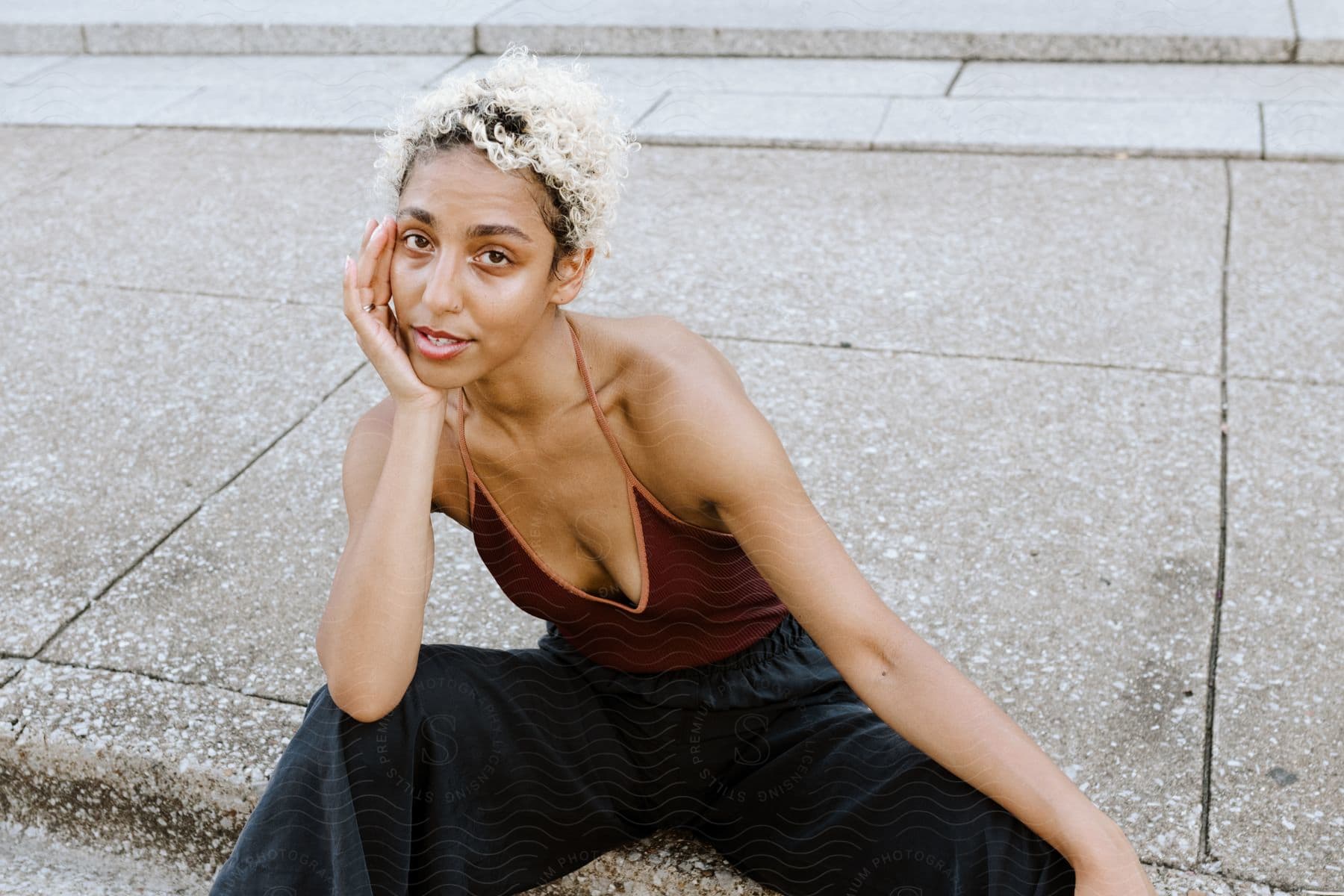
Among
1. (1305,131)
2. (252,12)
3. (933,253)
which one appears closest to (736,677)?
(933,253)

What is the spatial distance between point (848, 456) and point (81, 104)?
479cm

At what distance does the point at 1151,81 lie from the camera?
600 cm

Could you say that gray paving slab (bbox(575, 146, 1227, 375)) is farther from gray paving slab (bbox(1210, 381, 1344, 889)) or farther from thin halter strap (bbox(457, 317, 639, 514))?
thin halter strap (bbox(457, 317, 639, 514))

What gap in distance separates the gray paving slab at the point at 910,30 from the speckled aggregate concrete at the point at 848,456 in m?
1.34

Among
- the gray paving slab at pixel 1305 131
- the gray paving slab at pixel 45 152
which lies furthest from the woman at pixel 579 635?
the gray paving slab at pixel 45 152

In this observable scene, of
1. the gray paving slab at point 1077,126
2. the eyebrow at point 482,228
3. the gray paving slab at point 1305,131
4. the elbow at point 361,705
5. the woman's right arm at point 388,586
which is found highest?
the eyebrow at point 482,228

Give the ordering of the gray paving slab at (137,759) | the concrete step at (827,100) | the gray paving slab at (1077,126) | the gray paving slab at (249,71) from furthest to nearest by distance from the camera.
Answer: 1. the gray paving slab at (249,71)
2. the concrete step at (827,100)
3. the gray paving slab at (1077,126)
4. the gray paving slab at (137,759)

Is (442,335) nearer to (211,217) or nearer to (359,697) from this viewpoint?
(359,697)

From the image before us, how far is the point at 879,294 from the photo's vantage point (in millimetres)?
4344

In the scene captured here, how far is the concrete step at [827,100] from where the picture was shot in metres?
5.38

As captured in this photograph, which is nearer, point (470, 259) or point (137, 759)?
point (470, 259)

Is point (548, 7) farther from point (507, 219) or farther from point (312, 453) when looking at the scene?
point (507, 219)

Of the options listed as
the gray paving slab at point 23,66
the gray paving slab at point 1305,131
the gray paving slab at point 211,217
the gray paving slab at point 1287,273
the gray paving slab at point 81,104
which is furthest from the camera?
the gray paving slab at point 23,66

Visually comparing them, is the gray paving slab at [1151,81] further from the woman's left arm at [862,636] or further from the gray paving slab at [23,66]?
the gray paving slab at [23,66]
